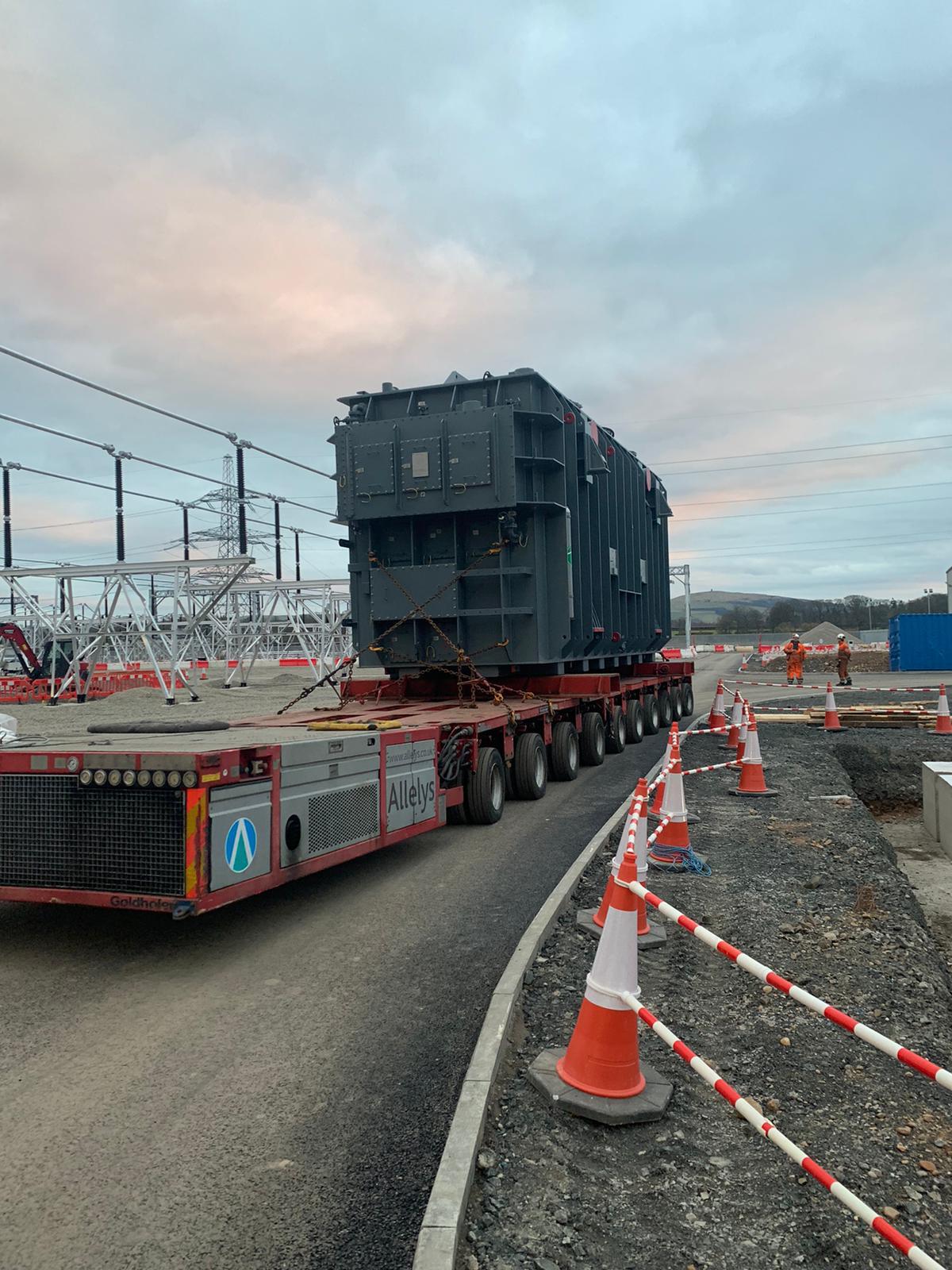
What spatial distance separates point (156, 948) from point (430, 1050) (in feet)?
7.51

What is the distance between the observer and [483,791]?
8.89m

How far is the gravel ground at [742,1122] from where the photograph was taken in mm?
2832

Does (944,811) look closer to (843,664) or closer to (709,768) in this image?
(709,768)

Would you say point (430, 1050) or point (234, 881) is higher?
point (234, 881)

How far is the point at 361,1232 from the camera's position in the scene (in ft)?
9.46

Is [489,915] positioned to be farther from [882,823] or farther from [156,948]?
Answer: [882,823]

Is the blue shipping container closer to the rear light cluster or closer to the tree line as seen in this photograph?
the rear light cluster

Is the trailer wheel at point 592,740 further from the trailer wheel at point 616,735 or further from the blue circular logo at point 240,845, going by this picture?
the blue circular logo at point 240,845

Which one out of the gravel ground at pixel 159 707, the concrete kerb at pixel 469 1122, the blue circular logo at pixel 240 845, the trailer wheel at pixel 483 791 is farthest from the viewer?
the gravel ground at pixel 159 707

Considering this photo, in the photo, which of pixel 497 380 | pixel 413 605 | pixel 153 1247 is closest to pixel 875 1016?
pixel 153 1247

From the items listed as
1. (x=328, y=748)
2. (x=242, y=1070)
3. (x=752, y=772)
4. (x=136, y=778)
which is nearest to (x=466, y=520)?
(x=752, y=772)

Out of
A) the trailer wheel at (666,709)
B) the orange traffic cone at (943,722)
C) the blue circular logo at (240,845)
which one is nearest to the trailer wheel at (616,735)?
the trailer wheel at (666,709)

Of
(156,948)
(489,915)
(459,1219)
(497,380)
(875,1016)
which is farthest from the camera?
(497,380)

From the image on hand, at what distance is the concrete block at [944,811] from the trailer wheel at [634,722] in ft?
20.2
